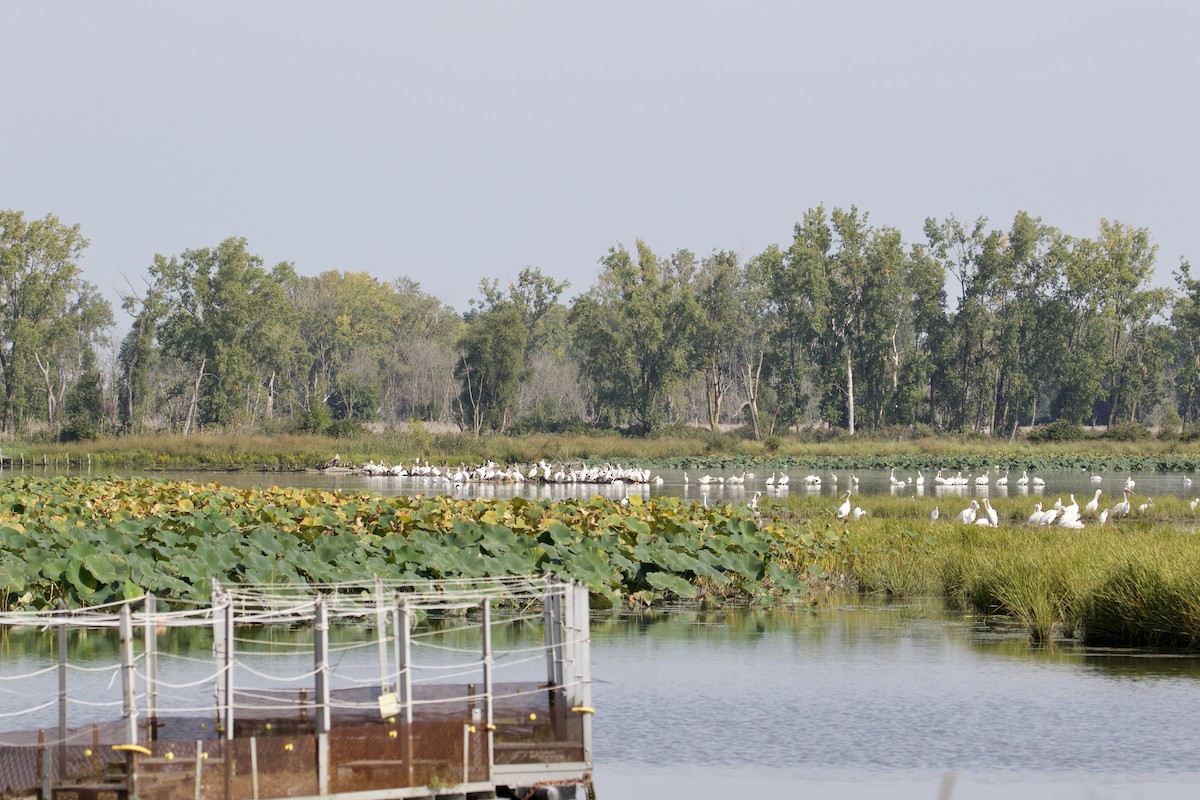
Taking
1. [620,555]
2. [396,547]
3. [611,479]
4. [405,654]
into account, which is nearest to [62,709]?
[405,654]

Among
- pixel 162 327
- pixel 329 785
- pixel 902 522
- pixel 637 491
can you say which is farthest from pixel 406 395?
pixel 329 785

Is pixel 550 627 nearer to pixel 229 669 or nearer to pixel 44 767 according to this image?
pixel 229 669

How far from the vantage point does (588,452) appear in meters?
78.9

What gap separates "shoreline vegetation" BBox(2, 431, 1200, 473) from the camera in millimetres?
73250

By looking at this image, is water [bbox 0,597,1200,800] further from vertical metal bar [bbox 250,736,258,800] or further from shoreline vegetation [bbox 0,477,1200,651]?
vertical metal bar [bbox 250,736,258,800]

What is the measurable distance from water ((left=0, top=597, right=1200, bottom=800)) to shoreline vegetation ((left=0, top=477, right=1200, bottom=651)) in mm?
754

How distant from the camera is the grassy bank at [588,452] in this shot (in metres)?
73.4

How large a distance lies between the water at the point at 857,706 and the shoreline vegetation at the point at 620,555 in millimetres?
754

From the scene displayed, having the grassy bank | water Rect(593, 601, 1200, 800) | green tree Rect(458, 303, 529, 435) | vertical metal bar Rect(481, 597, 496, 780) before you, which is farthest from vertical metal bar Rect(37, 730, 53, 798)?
green tree Rect(458, 303, 529, 435)

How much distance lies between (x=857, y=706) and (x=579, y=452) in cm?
6366

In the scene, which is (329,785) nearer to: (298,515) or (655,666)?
(655,666)

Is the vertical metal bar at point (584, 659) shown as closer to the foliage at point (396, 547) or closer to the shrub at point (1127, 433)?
the foliage at point (396, 547)

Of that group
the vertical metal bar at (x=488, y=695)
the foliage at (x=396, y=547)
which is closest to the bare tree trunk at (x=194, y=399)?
the foliage at (x=396, y=547)

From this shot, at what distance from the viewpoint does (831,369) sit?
305ft
